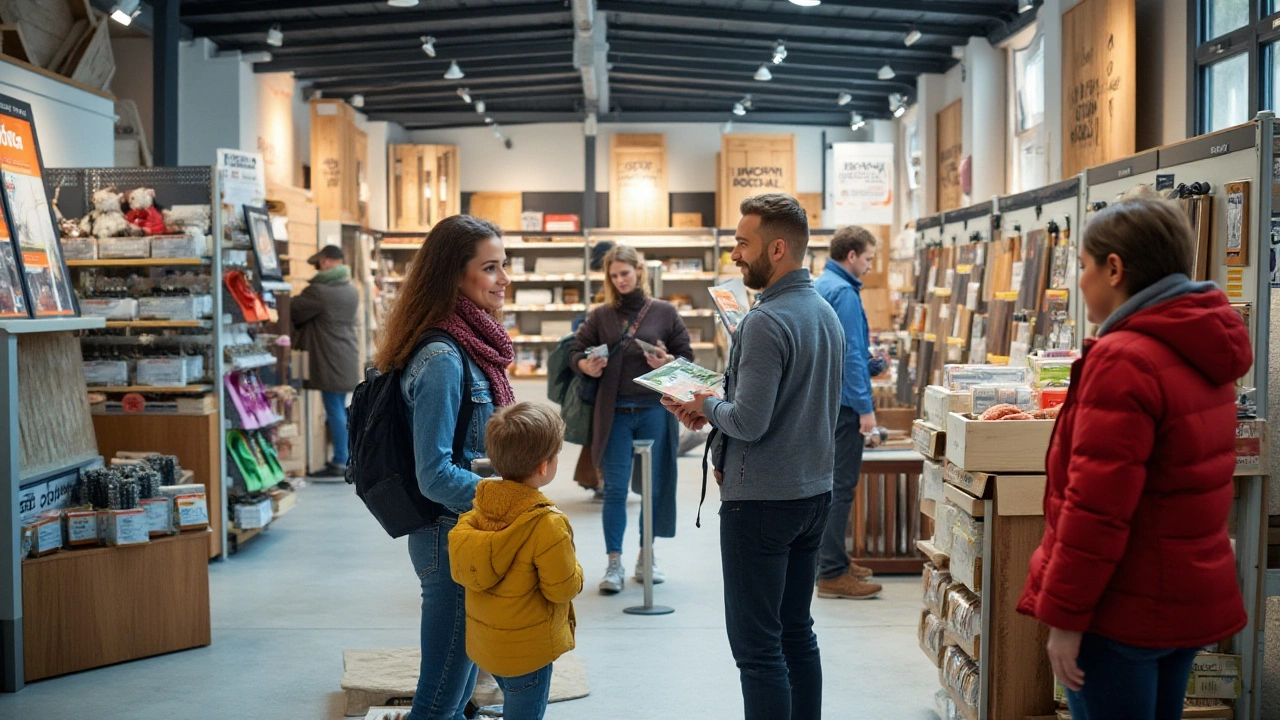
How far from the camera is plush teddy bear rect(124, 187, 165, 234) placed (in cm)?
605

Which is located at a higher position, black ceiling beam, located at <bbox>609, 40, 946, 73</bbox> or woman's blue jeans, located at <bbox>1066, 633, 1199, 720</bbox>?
black ceiling beam, located at <bbox>609, 40, 946, 73</bbox>

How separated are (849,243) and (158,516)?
10.7ft

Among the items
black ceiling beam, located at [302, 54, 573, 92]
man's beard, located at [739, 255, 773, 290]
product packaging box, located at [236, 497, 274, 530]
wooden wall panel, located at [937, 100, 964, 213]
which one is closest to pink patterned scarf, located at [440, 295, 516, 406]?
man's beard, located at [739, 255, 773, 290]

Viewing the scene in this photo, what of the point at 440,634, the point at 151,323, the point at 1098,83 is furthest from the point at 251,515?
the point at 1098,83

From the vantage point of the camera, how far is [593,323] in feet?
18.8

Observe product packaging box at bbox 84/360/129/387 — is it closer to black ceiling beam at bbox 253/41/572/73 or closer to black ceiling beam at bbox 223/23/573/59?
black ceiling beam at bbox 223/23/573/59

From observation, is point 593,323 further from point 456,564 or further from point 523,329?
point 523,329

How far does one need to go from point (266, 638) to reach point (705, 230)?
10.9m

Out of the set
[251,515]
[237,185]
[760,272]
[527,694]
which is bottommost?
[251,515]

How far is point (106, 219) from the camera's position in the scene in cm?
602

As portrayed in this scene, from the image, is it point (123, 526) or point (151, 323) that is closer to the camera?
point (123, 526)

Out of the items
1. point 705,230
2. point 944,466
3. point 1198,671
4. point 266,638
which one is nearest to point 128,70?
point 705,230

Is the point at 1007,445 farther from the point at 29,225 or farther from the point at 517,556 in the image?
the point at 29,225

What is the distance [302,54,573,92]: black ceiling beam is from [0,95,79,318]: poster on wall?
26.8 feet
